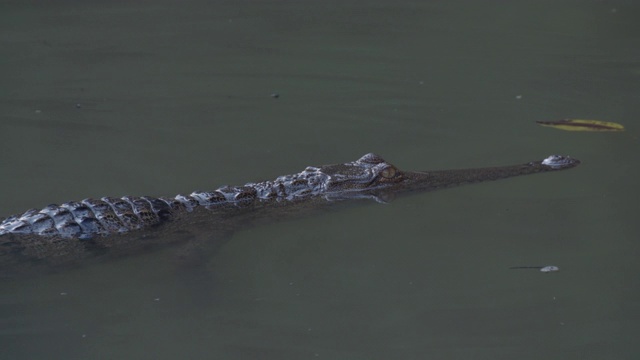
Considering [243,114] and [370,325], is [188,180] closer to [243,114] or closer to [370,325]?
[243,114]

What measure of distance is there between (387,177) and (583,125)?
1811 millimetres

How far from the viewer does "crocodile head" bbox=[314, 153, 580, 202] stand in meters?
5.66

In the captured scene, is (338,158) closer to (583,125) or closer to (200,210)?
(200,210)

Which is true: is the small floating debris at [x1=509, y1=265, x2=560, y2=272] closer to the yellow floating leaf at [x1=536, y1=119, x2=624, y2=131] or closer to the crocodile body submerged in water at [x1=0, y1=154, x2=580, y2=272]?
the crocodile body submerged in water at [x1=0, y1=154, x2=580, y2=272]

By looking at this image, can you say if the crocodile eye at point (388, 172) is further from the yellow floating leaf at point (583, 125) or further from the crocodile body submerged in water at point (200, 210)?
the yellow floating leaf at point (583, 125)

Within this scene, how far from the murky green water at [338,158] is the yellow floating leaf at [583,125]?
0.10 m

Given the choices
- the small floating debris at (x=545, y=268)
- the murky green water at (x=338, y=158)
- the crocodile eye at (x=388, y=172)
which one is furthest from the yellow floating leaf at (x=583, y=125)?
the small floating debris at (x=545, y=268)

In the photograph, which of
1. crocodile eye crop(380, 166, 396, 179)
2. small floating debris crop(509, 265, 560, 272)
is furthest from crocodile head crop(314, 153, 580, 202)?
small floating debris crop(509, 265, 560, 272)

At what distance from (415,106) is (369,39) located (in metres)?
2.06

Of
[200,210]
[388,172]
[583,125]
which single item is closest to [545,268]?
[388,172]

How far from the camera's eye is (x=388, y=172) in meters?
5.70

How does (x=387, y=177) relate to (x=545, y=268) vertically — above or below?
above

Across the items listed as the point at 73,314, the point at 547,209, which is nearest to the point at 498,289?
the point at 547,209

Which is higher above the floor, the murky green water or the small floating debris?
the murky green water
